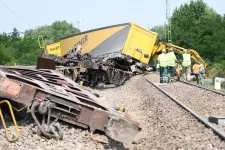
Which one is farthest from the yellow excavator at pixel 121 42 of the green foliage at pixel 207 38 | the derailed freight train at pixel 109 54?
the green foliage at pixel 207 38

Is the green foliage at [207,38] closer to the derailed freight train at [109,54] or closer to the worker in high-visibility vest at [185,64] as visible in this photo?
the worker in high-visibility vest at [185,64]

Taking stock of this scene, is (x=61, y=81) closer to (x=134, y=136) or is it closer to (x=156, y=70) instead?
(x=134, y=136)

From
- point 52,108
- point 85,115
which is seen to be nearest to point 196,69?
point 85,115

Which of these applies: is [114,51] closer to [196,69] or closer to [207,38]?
[196,69]

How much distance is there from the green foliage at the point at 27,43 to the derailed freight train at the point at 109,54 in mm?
17734

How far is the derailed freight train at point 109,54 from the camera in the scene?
15.6m

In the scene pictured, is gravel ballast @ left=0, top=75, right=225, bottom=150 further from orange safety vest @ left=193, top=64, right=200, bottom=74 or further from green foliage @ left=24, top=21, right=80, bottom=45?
green foliage @ left=24, top=21, right=80, bottom=45

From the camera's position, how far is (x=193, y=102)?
10.2 m

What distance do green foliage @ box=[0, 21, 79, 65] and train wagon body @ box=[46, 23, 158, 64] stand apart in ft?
58.0

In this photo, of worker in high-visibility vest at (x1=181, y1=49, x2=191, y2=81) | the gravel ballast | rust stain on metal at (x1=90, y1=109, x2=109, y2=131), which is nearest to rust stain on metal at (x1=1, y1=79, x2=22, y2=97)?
the gravel ballast

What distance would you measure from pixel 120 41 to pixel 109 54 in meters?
1.02

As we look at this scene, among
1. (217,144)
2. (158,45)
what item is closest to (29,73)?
(217,144)

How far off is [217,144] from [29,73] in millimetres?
4050

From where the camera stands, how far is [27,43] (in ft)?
244
